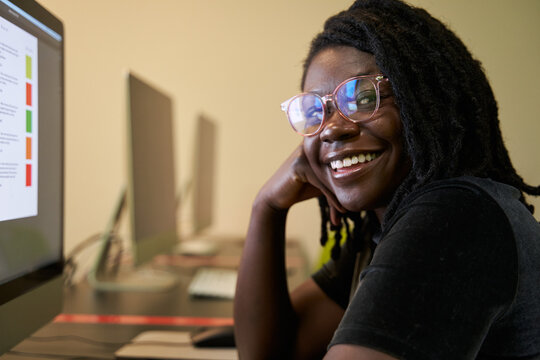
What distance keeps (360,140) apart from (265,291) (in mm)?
447

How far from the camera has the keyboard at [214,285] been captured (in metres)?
1.34

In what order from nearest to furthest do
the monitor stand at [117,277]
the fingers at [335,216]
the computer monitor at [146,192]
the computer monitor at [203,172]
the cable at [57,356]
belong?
the cable at [57,356], the fingers at [335,216], the computer monitor at [146,192], the monitor stand at [117,277], the computer monitor at [203,172]

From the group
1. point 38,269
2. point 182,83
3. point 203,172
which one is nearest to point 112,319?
point 38,269

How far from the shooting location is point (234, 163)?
2.72 metres

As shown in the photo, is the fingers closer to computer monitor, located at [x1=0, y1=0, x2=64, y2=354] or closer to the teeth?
the teeth

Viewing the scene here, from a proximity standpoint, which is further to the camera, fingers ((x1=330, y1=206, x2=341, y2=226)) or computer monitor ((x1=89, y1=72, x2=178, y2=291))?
computer monitor ((x1=89, y1=72, x2=178, y2=291))

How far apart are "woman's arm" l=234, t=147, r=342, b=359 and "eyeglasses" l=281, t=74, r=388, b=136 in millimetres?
164

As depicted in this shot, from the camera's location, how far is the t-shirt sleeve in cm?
47

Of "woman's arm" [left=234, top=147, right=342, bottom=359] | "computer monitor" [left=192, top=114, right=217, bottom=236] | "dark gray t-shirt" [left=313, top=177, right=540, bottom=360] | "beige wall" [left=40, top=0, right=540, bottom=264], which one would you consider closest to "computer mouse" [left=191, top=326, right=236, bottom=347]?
"woman's arm" [left=234, top=147, right=342, bottom=359]

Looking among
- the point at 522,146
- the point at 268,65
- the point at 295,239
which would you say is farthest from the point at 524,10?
the point at 295,239

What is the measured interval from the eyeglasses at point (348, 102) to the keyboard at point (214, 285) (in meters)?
0.69

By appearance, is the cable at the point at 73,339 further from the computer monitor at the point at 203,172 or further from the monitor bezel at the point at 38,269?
the computer monitor at the point at 203,172

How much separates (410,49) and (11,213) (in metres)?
0.66

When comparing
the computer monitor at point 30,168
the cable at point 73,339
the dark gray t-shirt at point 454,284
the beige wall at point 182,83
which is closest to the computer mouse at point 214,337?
the cable at point 73,339
